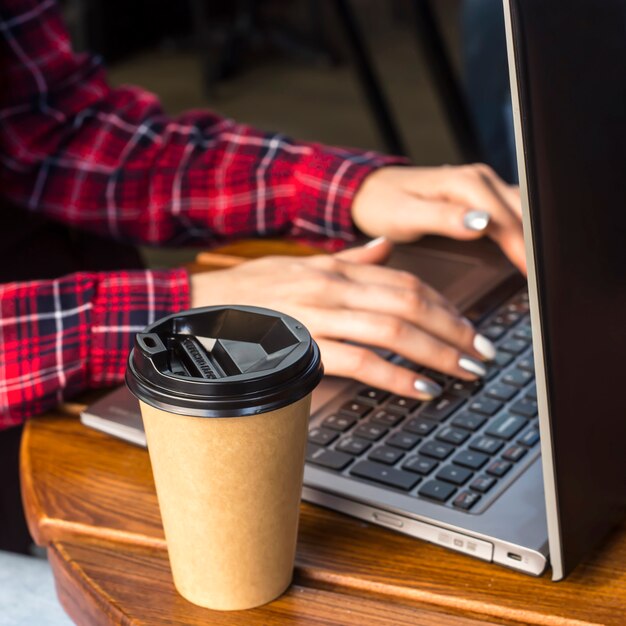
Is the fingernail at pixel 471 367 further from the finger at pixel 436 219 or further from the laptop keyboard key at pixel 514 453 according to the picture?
the finger at pixel 436 219

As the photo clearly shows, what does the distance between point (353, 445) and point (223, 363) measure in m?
0.18

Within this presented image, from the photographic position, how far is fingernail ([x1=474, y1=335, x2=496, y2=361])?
74 cm

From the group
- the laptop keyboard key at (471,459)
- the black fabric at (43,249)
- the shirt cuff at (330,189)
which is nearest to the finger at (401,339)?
the laptop keyboard key at (471,459)

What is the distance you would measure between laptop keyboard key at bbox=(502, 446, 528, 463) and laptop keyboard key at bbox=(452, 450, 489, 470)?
1 cm

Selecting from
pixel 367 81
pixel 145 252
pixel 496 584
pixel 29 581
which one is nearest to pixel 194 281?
pixel 29 581

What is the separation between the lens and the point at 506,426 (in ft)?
2.15

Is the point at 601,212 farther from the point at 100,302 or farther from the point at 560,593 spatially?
the point at 100,302

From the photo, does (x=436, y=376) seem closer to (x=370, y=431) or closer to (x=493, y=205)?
(x=370, y=431)

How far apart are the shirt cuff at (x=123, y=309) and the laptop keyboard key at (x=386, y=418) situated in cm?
20

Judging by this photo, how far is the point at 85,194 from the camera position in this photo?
3.61ft

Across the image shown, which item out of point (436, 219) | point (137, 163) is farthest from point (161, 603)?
point (137, 163)

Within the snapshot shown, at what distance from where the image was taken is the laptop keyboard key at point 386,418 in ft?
2.19

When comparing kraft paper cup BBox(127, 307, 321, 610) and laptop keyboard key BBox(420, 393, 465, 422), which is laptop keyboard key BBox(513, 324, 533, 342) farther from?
kraft paper cup BBox(127, 307, 321, 610)

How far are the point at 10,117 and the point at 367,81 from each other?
1.26 m
